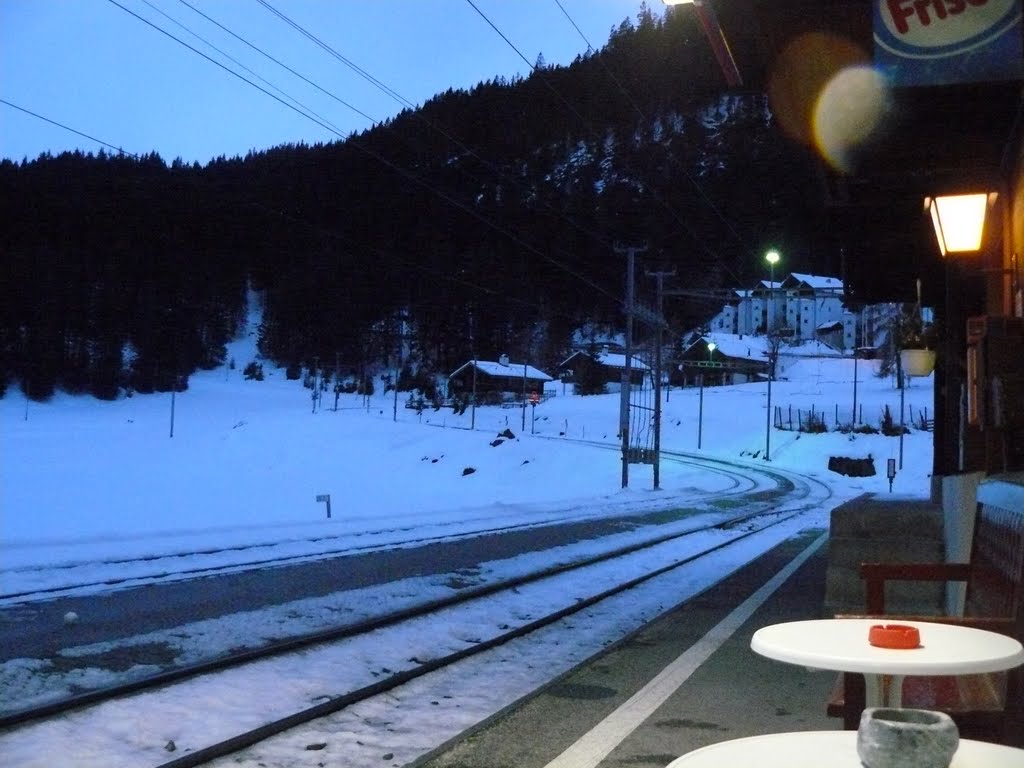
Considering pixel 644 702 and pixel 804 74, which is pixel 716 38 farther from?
pixel 644 702

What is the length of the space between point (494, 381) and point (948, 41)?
315 feet

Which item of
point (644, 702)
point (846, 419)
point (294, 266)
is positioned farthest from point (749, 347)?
point (644, 702)

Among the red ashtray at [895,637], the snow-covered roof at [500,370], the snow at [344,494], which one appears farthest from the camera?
the snow-covered roof at [500,370]

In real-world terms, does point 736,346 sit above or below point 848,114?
above

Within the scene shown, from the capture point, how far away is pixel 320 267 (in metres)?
121

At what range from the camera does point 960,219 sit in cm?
834

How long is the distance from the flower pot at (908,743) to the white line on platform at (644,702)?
3118 mm

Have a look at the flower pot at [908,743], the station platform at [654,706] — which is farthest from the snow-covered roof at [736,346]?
the flower pot at [908,743]

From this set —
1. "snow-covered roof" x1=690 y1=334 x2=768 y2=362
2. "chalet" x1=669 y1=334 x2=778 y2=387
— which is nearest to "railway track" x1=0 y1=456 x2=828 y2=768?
"snow-covered roof" x1=690 y1=334 x2=768 y2=362

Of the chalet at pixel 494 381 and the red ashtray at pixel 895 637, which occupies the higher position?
the chalet at pixel 494 381

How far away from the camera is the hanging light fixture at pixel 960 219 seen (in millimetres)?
8289

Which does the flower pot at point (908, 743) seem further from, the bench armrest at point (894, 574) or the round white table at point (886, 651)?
the bench armrest at point (894, 574)

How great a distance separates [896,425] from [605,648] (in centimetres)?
6307

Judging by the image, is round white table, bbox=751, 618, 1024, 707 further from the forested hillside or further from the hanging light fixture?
the forested hillside
